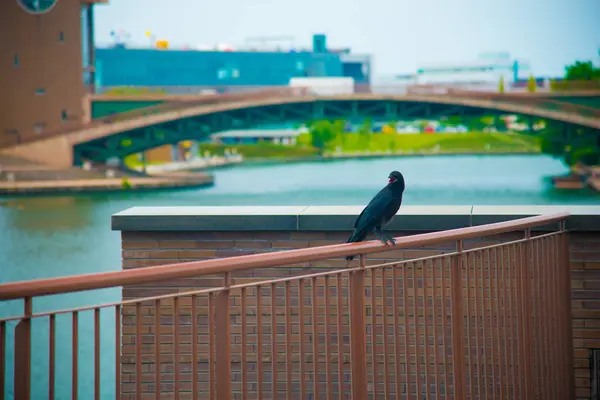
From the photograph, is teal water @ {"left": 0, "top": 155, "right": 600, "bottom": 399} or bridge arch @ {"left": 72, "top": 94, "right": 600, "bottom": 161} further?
bridge arch @ {"left": 72, "top": 94, "right": 600, "bottom": 161}

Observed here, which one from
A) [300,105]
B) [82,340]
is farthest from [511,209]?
[300,105]

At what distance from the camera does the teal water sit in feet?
49.5

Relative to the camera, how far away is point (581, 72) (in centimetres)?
5984

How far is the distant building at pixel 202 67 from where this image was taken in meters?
82.9

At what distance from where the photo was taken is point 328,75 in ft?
305

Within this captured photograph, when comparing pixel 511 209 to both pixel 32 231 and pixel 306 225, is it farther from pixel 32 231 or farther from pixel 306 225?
pixel 32 231

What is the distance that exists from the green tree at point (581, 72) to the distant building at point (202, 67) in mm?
30162

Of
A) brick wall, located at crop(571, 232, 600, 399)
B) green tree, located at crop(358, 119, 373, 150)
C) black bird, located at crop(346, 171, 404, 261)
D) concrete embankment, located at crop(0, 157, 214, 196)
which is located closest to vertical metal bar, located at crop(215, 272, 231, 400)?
black bird, located at crop(346, 171, 404, 261)

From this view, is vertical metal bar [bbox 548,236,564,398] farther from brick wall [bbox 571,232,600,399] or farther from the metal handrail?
brick wall [bbox 571,232,600,399]

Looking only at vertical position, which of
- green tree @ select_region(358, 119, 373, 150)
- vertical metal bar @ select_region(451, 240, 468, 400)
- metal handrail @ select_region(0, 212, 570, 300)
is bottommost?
green tree @ select_region(358, 119, 373, 150)

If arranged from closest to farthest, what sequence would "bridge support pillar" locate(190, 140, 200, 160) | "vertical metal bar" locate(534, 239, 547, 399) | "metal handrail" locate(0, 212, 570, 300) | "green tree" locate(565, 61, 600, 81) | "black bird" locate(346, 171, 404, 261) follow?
"metal handrail" locate(0, 212, 570, 300) → "black bird" locate(346, 171, 404, 261) → "vertical metal bar" locate(534, 239, 547, 399) → "green tree" locate(565, 61, 600, 81) → "bridge support pillar" locate(190, 140, 200, 160)

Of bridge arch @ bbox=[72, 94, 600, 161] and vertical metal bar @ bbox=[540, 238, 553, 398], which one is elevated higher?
bridge arch @ bbox=[72, 94, 600, 161]

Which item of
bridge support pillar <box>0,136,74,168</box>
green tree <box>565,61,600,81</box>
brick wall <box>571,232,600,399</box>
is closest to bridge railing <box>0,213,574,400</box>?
brick wall <box>571,232,600,399</box>

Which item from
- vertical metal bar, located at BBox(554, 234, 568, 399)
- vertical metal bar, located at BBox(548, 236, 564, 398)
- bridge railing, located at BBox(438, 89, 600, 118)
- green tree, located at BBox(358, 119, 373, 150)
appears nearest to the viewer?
vertical metal bar, located at BBox(548, 236, 564, 398)
